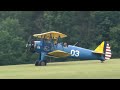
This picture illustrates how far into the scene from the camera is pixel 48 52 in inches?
920

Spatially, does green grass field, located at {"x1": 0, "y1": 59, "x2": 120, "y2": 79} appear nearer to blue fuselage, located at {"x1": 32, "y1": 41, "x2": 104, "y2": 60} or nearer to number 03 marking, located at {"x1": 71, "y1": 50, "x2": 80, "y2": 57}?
blue fuselage, located at {"x1": 32, "y1": 41, "x2": 104, "y2": 60}

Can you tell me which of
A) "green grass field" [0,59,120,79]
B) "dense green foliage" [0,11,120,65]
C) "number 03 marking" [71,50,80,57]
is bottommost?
"green grass field" [0,59,120,79]

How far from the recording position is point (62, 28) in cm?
5178

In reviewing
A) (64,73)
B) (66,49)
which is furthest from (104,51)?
(64,73)

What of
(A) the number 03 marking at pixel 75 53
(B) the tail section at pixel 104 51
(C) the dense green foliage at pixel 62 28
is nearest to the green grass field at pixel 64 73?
(A) the number 03 marking at pixel 75 53

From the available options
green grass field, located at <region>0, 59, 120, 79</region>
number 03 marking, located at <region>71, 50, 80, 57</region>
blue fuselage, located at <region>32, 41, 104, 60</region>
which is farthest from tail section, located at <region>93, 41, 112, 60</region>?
green grass field, located at <region>0, 59, 120, 79</region>

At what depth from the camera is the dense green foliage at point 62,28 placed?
151 feet

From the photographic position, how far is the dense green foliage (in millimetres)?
46031
